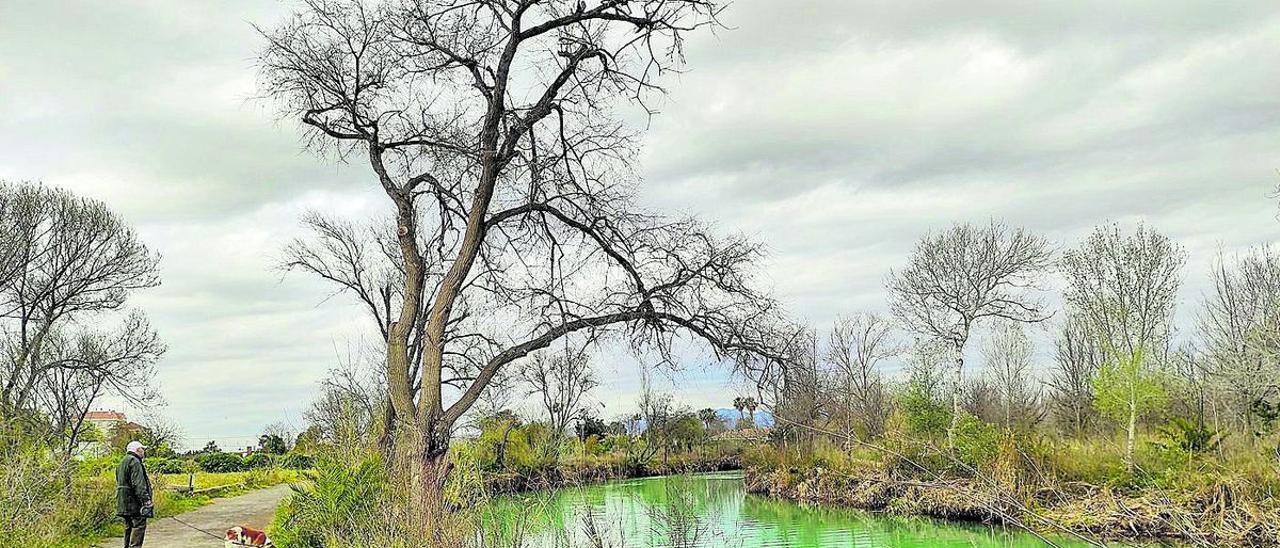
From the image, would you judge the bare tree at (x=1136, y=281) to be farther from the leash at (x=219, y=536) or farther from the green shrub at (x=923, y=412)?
the leash at (x=219, y=536)

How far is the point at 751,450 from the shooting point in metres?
31.9

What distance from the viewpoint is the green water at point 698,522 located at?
8.24 m

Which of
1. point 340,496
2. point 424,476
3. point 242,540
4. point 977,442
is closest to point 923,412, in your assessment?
point 977,442

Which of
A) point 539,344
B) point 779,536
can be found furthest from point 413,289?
point 779,536

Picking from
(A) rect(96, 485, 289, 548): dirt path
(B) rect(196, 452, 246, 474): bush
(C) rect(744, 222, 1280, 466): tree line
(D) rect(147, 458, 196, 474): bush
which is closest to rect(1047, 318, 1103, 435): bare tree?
(C) rect(744, 222, 1280, 466): tree line

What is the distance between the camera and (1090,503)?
671 inches

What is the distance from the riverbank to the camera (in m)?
14.0

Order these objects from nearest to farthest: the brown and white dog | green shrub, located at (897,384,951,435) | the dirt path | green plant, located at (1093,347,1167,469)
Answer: the brown and white dog < the dirt path < green plant, located at (1093,347,1167,469) < green shrub, located at (897,384,951,435)

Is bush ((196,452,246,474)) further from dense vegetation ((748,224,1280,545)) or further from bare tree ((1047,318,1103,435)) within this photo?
bare tree ((1047,318,1103,435))

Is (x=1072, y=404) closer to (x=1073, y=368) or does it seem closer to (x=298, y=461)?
(x=1073, y=368)

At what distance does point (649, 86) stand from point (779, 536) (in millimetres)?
10146

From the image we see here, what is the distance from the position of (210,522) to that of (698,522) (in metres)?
15.2

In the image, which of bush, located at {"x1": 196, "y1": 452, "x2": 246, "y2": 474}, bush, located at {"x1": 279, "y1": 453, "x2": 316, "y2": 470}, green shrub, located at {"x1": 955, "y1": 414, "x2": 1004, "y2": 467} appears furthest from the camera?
bush, located at {"x1": 196, "y1": 452, "x2": 246, "y2": 474}

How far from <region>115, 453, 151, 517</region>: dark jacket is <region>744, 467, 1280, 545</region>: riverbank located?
30.2ft
